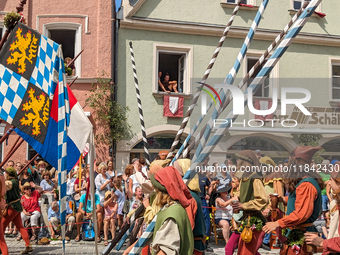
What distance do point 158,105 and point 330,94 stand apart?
22.7ft

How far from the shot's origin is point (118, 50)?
1542 cm

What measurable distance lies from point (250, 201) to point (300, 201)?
1505 mm

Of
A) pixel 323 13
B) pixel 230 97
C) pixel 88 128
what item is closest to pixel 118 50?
pixel 323 13

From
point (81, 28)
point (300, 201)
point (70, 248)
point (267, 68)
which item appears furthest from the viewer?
point (81, 28)

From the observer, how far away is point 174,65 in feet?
54.0

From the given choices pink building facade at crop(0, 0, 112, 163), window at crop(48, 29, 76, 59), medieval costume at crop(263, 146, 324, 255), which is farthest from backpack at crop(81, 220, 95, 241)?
window at crop(48, 29, 76, 59)

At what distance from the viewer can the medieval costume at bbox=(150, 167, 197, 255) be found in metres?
3.48

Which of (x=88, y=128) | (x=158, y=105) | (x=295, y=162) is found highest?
(x=158, y=105)

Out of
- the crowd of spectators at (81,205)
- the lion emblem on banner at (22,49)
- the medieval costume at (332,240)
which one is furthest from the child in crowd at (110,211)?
the medieval costume at (332,240)

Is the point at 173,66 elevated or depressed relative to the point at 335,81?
elevated

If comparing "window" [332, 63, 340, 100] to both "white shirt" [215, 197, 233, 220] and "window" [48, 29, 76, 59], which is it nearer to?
"white shirt" [215, 197, 233, 220]

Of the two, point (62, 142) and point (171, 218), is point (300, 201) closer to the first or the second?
point (171, 218)

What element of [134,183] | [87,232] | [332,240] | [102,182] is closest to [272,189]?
[134,183]

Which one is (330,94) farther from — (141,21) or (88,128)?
(88,128)
